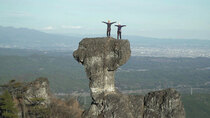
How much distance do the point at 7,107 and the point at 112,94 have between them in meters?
14.1

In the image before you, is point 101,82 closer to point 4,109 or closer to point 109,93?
point 109,93

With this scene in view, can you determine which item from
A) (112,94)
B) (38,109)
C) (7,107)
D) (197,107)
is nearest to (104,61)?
(112,94)

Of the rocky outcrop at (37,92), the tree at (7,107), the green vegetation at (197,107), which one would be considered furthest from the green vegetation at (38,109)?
the green vegetation at (197,107)

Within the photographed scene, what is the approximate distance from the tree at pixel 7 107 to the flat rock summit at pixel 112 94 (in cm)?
1204

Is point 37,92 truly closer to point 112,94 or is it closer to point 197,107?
point 112,94

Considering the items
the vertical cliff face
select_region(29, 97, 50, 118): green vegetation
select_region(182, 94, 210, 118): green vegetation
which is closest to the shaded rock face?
select_region(29, 97, 50, 118): green vegetation

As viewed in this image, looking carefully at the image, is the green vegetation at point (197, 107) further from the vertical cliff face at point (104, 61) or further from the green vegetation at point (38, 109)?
the vertical cliff face at point (104, 61)

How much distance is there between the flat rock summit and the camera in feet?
72.0

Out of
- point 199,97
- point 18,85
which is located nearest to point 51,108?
point 18,85

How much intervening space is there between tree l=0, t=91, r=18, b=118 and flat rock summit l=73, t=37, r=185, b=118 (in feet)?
39.5

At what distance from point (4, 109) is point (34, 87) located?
4080mm

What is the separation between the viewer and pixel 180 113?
21656mm

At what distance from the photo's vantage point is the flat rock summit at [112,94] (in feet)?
72.0

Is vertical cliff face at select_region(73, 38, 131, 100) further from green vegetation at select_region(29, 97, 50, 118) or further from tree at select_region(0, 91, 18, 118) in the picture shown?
tree at select_region(0, 91, 18, 118)
